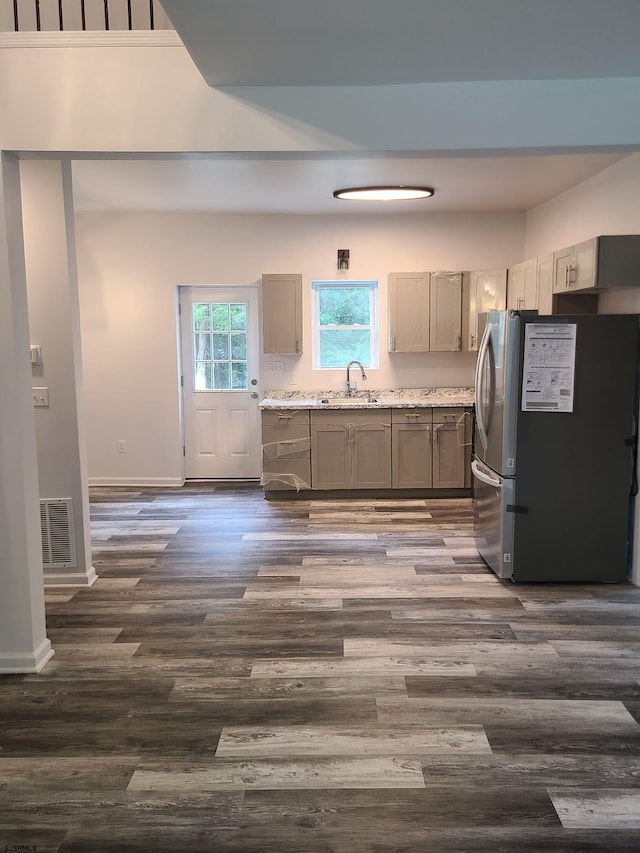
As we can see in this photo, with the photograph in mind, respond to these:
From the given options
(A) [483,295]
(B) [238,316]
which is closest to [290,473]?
(B) [238,316]

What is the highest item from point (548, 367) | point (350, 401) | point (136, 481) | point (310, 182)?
point (310, 182)

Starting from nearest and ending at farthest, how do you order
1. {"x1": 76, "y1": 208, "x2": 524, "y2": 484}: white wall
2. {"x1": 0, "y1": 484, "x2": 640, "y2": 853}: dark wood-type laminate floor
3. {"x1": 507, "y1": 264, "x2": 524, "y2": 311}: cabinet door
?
1. {"x1": 0, "y1": 484, "x2": 640, "y2": 853}: dark wood-type laminate floor
2. {"x1": 507, "y1": 264, "x2": 524, "y2": 311}: cabinet door
3. {"x1": 76, "y1": 208, "x2": 524, "y2": 484}: white wall

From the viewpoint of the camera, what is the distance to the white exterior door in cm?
665

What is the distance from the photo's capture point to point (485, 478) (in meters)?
4.28

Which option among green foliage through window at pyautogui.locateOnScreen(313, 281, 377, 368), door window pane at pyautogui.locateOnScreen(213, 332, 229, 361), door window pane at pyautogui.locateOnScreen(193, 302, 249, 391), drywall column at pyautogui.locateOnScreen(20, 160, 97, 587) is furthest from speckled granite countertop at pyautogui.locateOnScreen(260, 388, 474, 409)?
drywall column at pyautogui.locateOnScreen(20, 160, 97, 587)

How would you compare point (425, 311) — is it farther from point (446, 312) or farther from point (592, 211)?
point (592, 211)

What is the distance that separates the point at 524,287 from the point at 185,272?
10.5ft

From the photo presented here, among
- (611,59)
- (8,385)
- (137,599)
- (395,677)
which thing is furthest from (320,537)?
(611,59)

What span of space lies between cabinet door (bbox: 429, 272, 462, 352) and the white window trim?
1.91ft

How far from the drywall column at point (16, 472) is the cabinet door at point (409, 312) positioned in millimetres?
3838

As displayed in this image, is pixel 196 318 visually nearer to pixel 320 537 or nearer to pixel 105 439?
pixel 105 439

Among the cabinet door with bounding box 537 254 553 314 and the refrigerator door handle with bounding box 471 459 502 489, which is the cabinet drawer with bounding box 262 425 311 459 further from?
the cabinet door with bounding box 537 254 553 314

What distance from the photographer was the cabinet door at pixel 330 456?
5.97m

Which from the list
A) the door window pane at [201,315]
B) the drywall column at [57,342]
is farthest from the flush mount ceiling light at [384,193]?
the drywall column at [57,342]
